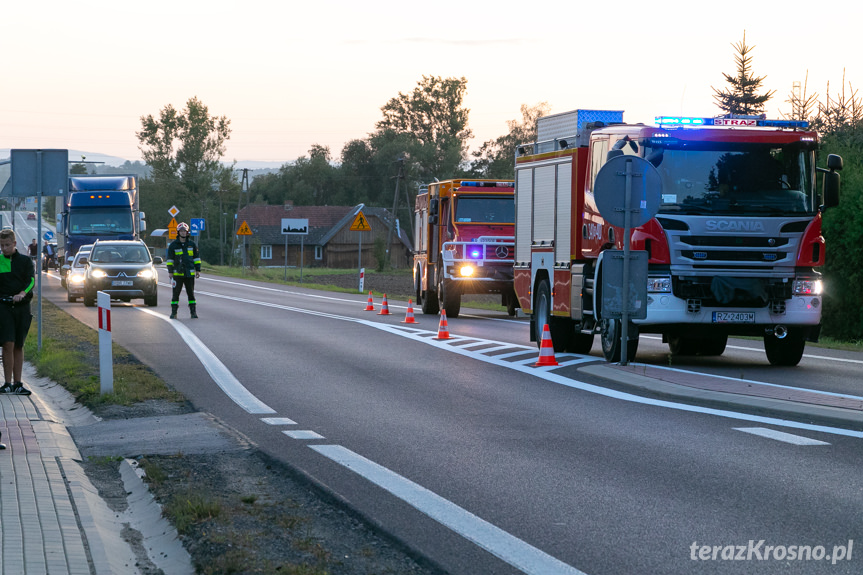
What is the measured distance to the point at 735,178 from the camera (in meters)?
14.1

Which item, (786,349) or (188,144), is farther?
(188,144)

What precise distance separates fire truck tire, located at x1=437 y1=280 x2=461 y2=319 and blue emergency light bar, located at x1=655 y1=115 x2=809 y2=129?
12361 millimetres

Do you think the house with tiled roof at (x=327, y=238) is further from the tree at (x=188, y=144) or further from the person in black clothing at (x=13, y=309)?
the person in black clothing at (x=13, y=309)

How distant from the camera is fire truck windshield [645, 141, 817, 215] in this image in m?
A: 14.0

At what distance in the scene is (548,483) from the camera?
7.31 meters

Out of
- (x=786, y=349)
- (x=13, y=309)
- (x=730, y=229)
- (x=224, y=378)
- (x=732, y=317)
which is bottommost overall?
(x=224, y=378)

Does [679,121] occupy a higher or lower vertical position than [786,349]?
higher

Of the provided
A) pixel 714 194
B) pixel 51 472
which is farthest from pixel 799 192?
pixel 51 472

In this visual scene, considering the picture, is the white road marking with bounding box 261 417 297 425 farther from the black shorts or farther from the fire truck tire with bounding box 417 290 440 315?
the fire truck tire with bounding box 417 290 440 315

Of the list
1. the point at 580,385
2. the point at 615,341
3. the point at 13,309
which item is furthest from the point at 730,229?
the point at 13,309

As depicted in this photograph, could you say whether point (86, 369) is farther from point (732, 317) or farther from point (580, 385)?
point (732, 317)

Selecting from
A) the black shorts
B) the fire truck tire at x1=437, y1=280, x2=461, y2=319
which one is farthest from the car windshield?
the black shorts

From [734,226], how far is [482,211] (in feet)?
42.1

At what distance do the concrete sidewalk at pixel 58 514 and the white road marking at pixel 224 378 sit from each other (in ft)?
6.64
